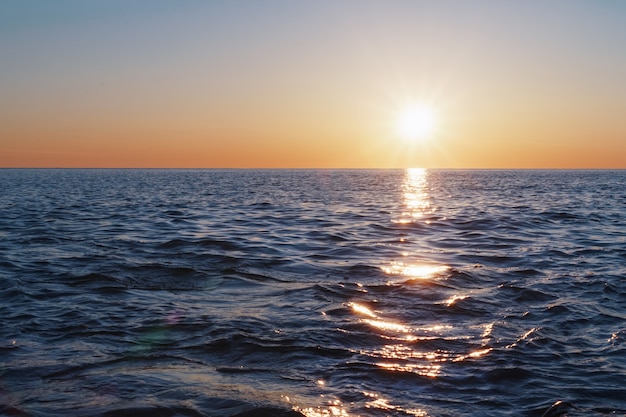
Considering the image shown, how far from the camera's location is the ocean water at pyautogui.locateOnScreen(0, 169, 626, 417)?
679cm

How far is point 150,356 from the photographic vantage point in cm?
810

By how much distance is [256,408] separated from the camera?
21.3 feet

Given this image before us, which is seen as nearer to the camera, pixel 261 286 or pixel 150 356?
pixel 150 356

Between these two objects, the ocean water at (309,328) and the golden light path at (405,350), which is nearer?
the golden light path at (405,350)

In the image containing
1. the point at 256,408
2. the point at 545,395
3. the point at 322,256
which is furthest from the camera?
the point at 322,256

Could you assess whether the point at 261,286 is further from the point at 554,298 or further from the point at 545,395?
the point at 545,395

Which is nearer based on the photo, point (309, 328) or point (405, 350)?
point (405, 350)

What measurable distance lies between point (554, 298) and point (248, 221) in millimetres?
18491

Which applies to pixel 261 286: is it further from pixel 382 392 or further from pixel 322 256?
pixel 382 392

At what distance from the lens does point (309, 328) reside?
31.4 feet

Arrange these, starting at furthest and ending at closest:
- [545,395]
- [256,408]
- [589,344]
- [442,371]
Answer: [589,344] → [442,371] → [545,395] → [256,408]

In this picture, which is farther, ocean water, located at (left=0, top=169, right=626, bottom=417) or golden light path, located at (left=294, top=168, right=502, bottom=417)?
ocean water, located at (left=0, top=169, right=626, bottom=417)

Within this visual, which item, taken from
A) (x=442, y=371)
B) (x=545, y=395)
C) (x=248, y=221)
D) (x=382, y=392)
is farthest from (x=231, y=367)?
(x=248, y=221)

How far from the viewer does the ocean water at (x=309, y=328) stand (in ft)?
22.3
